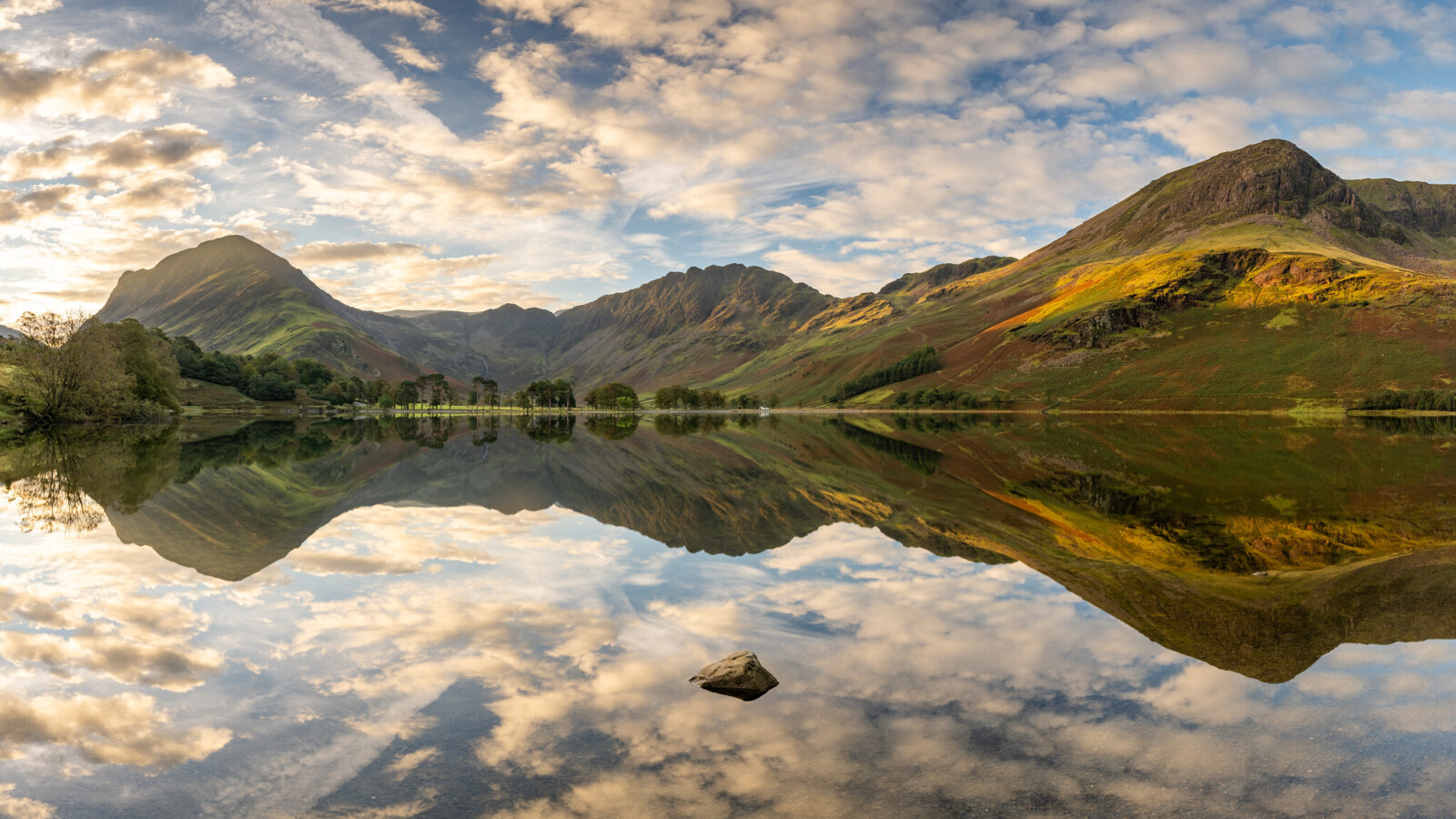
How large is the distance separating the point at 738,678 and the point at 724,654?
5.82 ft

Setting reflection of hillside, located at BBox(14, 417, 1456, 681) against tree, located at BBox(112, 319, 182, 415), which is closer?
reflection of hillside, located at BBox(14, 417, 1456, 681)

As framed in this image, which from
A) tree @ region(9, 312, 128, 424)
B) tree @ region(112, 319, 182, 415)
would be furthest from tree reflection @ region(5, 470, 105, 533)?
tree @ region(112, 319, 182, 415)

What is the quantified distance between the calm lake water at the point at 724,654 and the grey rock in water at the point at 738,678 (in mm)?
331

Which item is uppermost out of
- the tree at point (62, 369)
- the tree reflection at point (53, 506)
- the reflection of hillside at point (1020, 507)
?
the tree at point (62, 369)

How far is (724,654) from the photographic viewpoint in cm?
1307

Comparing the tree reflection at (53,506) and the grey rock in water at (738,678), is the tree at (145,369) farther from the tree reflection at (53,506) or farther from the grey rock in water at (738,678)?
the grey rock in water at (738,678)

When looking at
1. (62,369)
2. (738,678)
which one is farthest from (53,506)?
(62,369)

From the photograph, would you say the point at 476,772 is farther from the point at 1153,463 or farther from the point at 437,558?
the point at 1153,463

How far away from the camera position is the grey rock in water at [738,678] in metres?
11.3

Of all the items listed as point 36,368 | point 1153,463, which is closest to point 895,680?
point 1153,463

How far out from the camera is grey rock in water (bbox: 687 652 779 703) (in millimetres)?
11251

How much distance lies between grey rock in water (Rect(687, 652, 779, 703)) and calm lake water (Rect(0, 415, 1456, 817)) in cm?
33

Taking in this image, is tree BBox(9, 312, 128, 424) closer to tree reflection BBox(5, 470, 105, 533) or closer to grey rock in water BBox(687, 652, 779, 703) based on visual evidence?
tree reflection BBox(5, 470, 105, 533)

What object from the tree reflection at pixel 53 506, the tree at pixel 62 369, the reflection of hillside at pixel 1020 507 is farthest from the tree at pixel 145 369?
the tree reflection at pixel 53 506
